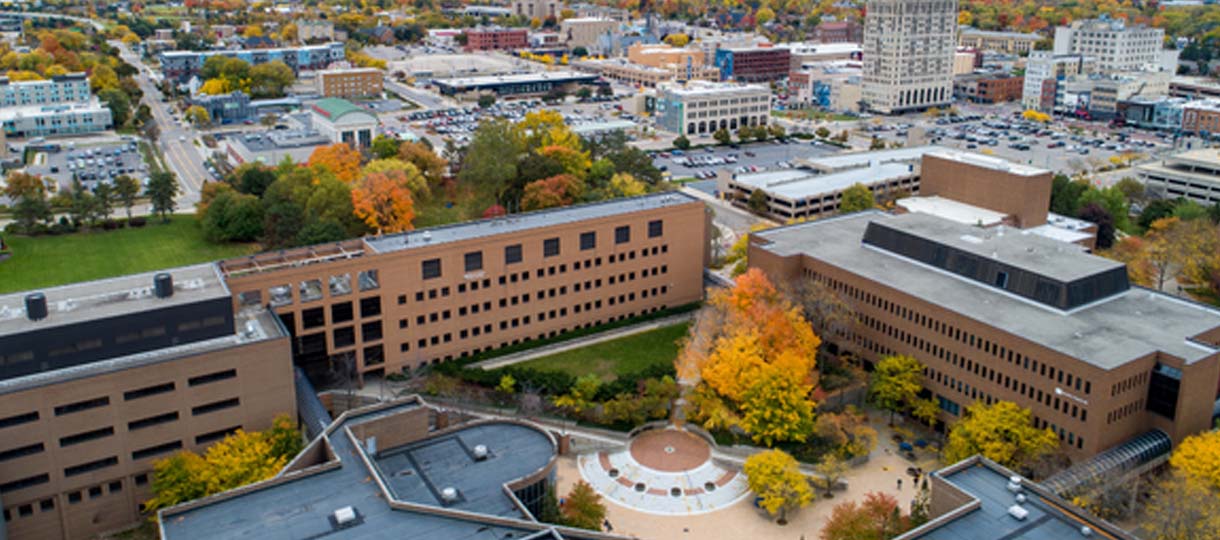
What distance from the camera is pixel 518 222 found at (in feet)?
215

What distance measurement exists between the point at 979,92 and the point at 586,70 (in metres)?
75.5

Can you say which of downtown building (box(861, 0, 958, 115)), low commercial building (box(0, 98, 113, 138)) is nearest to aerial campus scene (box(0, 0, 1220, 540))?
low commercial building (box(0, 98, 113, 138))

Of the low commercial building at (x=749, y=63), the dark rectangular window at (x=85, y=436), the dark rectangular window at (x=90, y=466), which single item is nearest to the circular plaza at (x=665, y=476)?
the dark rectangular window at (x=90, y=466)

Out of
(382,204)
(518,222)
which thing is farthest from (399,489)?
(382,204)

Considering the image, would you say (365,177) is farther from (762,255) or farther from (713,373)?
(713,373)

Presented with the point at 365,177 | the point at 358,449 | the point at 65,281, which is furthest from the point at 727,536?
the point at 65,281

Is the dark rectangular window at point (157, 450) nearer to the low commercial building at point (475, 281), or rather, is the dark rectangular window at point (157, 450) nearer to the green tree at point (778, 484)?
the low commercial building at point (475, 281)

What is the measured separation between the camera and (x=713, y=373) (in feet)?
173

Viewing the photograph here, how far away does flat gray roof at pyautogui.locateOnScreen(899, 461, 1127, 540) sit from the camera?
37.2m

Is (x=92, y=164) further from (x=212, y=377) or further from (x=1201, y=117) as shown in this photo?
(x=1201, y=117)

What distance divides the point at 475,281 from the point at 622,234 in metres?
11.1

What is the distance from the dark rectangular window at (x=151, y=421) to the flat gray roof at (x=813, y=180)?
63100 mm

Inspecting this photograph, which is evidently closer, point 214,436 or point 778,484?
point 778,484

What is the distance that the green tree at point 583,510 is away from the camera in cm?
4334
